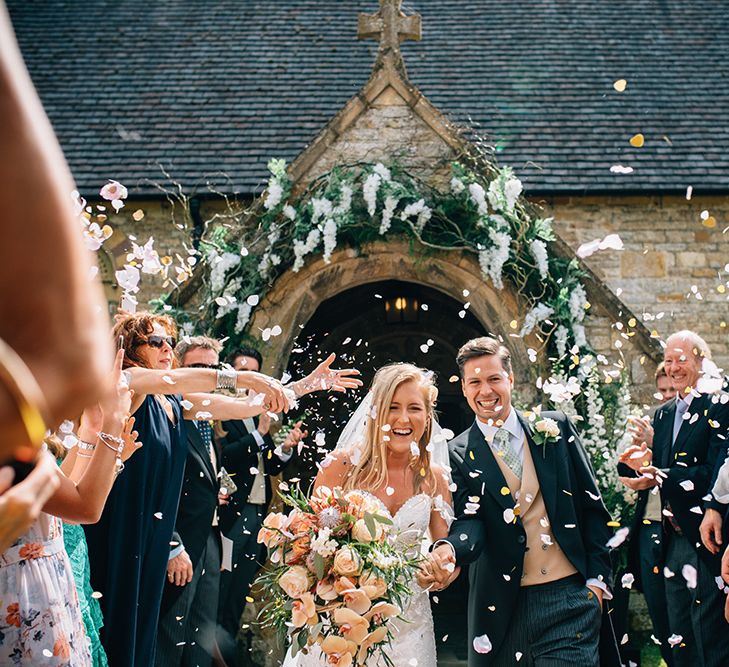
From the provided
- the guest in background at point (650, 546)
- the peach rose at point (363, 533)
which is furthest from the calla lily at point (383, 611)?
the guest in background at point (650, 546)

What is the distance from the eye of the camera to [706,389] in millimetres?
6090

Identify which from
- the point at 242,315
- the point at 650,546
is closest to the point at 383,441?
the point at 650,546

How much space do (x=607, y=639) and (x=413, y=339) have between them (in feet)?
32.2

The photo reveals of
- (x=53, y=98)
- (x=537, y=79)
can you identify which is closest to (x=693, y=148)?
(x=537, y=79)

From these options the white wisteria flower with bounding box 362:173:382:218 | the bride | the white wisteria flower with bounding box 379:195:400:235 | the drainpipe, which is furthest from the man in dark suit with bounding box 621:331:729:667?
the drainpipe

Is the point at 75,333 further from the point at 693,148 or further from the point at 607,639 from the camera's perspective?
the point at 693,148

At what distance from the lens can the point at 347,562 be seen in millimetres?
4203

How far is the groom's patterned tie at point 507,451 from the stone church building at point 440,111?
5.74 m

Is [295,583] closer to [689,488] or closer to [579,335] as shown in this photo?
[689,488]

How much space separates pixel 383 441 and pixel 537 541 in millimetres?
968

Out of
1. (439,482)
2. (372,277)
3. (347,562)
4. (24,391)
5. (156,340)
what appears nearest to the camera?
(24,391)

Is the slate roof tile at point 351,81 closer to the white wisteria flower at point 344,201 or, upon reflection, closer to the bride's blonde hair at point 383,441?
the white wisteria flower at point 344,201

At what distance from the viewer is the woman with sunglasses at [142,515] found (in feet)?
15.0

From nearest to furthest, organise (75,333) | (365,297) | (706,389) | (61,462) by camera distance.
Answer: (75,333)
(61,462)
(706,389)
(365,297)
